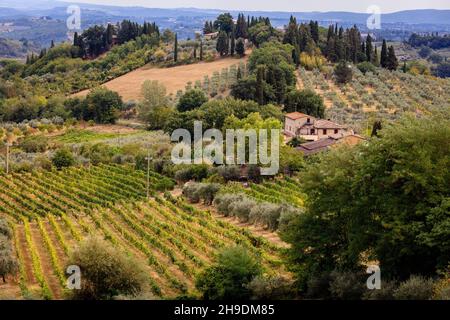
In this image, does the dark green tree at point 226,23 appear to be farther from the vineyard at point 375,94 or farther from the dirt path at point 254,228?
the dirt path at point 254,228

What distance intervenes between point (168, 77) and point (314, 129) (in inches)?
1760

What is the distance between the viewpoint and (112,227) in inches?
1433

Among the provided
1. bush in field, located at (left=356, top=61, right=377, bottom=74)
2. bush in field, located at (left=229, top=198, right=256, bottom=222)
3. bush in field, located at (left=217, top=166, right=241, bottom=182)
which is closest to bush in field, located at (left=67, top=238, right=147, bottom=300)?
bush in field, located at (left=229, top=198, right=256, bottom=222)

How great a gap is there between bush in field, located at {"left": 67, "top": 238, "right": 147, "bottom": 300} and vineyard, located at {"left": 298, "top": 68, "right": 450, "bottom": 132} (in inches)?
1700

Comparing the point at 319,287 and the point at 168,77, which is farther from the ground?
the point at 319,287

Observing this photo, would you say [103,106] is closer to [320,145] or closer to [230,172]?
[320,145]

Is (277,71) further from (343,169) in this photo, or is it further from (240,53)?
(343,169)

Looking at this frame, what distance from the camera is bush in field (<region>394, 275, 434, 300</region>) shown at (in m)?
18.7

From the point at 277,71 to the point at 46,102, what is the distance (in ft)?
109

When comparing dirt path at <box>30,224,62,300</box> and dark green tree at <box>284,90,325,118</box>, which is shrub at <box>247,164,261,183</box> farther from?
dark green tree at <box>284,90,325,118</box>

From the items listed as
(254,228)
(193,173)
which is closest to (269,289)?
(254,228)

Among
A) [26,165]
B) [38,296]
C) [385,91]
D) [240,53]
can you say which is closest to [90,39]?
[240,53]

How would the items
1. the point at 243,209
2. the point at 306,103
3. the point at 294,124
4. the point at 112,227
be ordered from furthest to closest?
the point at 306,103, the point at 294,124, the point at 243,209, the point at 112,227

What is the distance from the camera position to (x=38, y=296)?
24.0m
